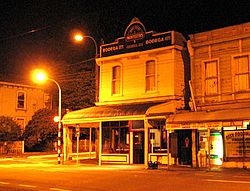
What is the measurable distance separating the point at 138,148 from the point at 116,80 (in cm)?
546

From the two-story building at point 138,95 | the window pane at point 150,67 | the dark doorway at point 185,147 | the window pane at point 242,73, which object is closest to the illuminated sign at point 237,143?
the dark doorway at point 185,147

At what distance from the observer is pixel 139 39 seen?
29.3 meters

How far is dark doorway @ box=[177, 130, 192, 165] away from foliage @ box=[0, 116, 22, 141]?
22593mm

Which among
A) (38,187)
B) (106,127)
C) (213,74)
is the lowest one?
(38,187)

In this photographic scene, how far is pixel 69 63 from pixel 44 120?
9.54m

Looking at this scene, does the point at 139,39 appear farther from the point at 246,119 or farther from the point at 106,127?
the point at 246,119

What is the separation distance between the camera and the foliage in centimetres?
4291

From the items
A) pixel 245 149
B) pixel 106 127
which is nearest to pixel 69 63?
pixel 106 127

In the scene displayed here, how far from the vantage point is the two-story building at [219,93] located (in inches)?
948

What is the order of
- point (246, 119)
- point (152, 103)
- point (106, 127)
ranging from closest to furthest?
point (246, 119), point (152, 103), point (106, 127)

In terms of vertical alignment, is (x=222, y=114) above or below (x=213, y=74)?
below

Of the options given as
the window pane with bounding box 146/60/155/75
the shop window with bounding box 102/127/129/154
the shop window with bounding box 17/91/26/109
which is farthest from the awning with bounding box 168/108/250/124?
the shop window with bounding box 17/91/26/109

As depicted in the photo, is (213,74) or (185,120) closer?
(185,120)

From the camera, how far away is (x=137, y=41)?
96.7ft
